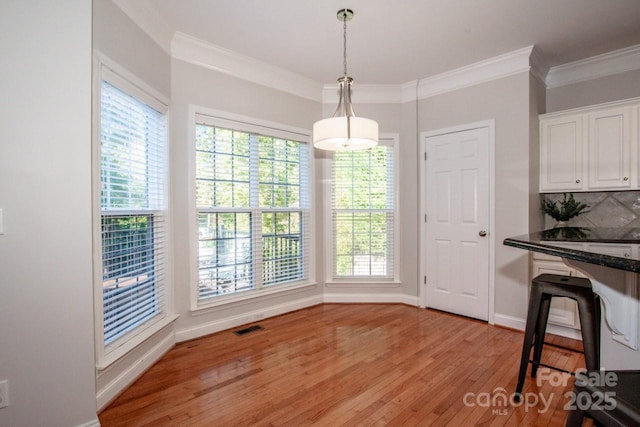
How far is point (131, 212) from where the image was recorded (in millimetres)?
2359

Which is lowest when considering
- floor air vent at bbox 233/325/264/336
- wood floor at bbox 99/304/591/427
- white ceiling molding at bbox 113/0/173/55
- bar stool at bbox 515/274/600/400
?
wood floor at bbox 99/304/591/427

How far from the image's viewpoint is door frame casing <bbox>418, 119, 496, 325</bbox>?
11.2 ft

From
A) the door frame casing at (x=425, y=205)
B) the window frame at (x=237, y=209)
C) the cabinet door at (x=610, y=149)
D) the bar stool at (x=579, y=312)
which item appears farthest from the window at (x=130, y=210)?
the cabinet door at (x=610, y=149)

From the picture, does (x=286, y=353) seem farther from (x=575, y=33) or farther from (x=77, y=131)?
(x=575, y=33)

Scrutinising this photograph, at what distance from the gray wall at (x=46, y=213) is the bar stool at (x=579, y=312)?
2.57 meters

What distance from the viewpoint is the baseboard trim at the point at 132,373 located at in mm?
2000

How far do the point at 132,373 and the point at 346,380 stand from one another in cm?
153

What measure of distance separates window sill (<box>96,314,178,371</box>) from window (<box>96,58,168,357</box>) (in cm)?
3

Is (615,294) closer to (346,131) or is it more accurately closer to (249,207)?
(346,131)

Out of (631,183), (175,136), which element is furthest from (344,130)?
(631,183)

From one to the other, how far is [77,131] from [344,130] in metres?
1.48

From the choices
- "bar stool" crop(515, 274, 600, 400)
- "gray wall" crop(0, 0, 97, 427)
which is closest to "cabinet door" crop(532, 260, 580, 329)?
"bar stool" crop(515, 274, 600, 400)

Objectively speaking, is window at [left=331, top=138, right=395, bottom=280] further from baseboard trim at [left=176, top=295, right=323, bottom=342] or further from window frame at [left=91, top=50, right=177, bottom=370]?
window frame at [left=91, top=50, right=177, bottom=370]

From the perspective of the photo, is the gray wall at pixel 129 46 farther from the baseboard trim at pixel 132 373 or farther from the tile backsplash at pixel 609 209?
the tile backsplash at pixel 609 209
